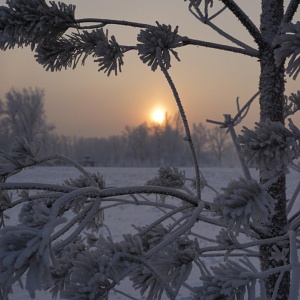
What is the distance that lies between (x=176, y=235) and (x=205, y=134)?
59743mm

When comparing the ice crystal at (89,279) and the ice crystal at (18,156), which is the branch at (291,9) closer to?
the ice crystal at (18,156)

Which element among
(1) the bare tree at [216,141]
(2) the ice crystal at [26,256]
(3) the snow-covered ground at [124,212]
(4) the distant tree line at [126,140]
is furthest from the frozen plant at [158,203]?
(1) the bare tree at [216,141]

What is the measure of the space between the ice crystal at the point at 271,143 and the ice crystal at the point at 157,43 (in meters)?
0.45

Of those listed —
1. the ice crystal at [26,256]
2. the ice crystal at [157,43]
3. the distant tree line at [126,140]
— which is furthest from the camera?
the distant tree line at [126,140]

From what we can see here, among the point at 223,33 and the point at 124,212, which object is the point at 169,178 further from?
the point at 124,212

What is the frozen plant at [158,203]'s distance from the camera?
0.88 m

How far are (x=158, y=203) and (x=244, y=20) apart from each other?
992 millimetres

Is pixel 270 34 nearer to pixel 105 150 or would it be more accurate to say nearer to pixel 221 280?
pixel 221 280

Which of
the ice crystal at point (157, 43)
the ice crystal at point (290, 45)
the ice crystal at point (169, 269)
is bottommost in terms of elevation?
the ice crystal at point (169, 269)

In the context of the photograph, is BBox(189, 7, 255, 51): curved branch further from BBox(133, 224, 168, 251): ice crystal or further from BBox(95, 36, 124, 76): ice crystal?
BBox(133, 224, 168, 251): ice crystal

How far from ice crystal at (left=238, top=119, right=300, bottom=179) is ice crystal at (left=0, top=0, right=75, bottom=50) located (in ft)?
3.64

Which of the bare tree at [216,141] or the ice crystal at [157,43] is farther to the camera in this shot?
the bare tree at [216,141]

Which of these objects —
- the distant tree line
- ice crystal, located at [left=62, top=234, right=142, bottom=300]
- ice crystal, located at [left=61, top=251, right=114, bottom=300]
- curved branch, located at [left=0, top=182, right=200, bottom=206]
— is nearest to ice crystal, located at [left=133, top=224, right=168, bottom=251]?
curved branch, located at [left=0, top=182, right=200, bottom=206]

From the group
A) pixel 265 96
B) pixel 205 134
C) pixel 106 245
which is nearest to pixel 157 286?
pixel 106 245
